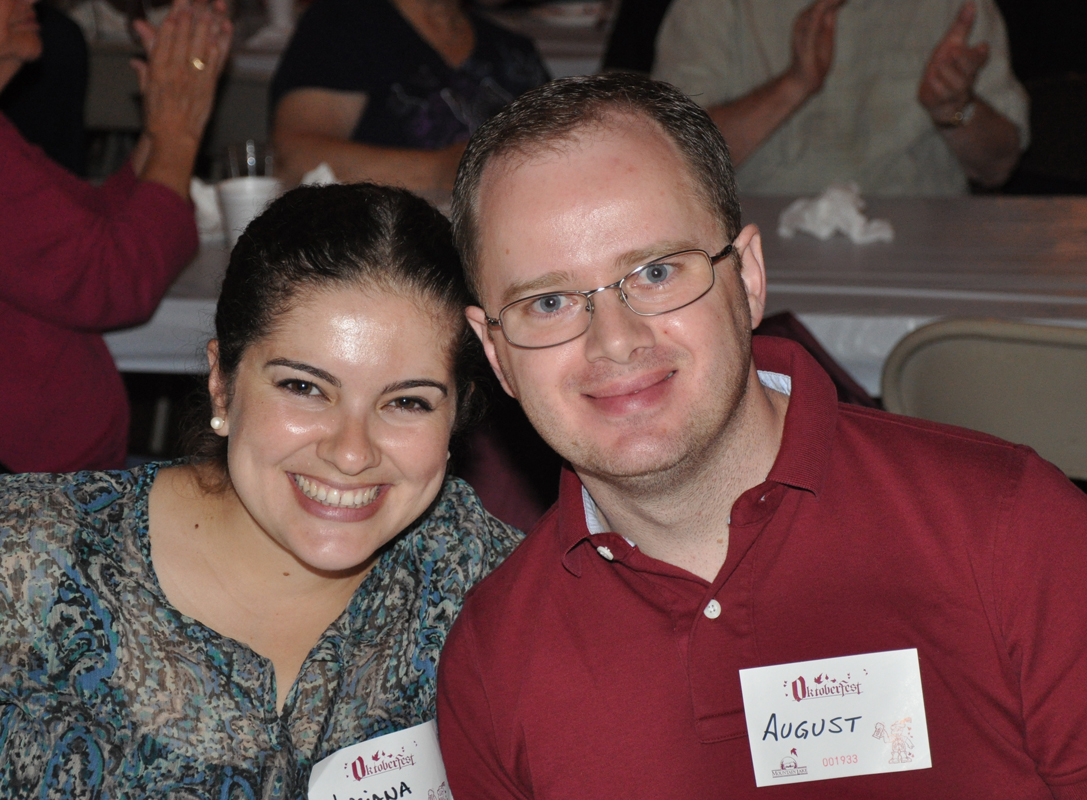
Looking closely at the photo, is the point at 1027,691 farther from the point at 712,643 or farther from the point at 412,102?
the point at 412,102

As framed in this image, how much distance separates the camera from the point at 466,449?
1892 mm

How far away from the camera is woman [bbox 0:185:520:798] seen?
4.84 ft

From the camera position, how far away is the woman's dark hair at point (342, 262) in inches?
59.9

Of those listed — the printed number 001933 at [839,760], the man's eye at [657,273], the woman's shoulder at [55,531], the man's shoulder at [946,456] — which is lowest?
the printed number 001933 at [839,760]

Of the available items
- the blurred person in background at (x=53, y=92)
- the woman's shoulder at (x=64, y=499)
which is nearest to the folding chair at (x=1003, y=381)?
the woman's shoulder at (x=64, y=499)

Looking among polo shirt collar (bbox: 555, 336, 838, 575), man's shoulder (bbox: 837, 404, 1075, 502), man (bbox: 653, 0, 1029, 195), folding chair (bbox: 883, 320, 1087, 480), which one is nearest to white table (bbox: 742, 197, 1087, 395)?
folding chair (bbox: 883, 320, 1087, 480)

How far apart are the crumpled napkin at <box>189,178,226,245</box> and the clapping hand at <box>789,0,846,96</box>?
77.7 inches

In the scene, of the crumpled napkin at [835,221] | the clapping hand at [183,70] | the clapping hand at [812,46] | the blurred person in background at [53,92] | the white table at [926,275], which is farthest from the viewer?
the blurred person in background at [53,92]

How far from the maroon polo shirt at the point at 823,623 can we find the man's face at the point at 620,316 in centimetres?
13

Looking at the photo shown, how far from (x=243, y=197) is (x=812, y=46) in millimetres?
1990

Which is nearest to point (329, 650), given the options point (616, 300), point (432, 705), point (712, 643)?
point (432, 705)

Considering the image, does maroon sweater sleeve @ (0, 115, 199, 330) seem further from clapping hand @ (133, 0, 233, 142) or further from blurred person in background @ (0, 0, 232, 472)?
clapping hand @ (133, 0, 233, 142)

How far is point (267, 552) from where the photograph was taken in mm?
1672

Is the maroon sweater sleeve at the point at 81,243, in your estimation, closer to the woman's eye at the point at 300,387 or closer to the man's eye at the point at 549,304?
the woman's eye at the point at 300,387
